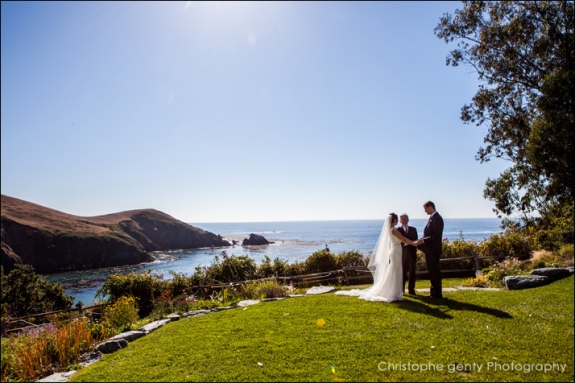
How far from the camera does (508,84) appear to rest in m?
17.7

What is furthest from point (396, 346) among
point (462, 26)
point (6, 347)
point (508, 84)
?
point (462, 26)

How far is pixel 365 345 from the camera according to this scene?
18.5 feet

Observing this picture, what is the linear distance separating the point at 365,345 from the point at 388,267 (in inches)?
181

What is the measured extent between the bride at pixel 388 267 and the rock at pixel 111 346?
21.3 ft

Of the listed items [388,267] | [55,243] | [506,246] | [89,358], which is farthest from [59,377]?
[55,243]

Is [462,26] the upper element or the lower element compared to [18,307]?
upper

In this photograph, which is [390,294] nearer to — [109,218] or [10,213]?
Answer: [10,213]

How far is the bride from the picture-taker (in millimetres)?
9383

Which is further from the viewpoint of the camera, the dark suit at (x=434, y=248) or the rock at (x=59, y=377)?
the dark suit at (x=434, y=248)

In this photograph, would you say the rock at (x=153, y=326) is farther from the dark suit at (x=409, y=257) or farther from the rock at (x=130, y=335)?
the dark suit at (x=409, y=257)

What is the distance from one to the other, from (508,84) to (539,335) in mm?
16450

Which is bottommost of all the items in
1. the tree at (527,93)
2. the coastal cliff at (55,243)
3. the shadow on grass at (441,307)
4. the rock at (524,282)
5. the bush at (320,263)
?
the coastal cliff at (55,243)

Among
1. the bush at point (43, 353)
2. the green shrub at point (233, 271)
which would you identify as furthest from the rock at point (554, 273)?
the bush at point (43, 353)

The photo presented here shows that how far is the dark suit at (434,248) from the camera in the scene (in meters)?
9.58
